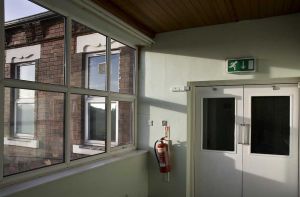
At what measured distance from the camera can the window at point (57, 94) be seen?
2.49 m

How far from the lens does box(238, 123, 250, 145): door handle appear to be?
13.1 feet

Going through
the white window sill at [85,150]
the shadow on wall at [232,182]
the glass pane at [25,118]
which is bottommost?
the shadow on wall at [232,182]

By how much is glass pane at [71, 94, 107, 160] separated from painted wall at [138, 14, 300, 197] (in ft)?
3.37

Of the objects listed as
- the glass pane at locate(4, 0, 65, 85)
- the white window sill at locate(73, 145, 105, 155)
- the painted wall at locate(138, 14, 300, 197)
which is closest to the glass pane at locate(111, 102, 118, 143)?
the white window sill at locate(73, 145, 105, 155)

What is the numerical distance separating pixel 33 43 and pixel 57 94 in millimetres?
626

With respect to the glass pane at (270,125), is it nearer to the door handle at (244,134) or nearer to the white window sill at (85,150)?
the door handle at (244,134)

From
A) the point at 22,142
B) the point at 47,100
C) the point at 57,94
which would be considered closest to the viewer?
the point at 22,142

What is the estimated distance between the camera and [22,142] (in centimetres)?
258

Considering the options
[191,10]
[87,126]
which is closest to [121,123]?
[87,126]

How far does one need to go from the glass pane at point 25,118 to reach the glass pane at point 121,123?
4.99ft

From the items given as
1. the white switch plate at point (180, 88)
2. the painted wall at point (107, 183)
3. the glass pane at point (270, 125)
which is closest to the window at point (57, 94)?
the painted wall at point (107, 183)

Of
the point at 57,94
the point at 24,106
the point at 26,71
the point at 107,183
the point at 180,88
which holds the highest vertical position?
the point at 26,71

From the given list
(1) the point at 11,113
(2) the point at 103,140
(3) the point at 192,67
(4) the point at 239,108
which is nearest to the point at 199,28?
(3) the point at 192,67

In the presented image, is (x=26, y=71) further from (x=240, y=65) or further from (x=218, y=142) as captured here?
(x=218, y=142)
